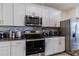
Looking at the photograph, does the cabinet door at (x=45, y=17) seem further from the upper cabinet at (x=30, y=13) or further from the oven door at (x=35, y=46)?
the oven door at (x=35, y=46)

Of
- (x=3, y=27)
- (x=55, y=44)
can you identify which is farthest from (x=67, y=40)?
(x=3, y=27)

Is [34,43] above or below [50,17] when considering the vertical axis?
below

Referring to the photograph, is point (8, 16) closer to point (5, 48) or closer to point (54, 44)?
point (5, 48)

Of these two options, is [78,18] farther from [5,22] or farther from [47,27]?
[5,22]

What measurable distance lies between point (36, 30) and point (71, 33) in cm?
68

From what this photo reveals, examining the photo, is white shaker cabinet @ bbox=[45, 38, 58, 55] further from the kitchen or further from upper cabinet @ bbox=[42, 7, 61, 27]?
upper cabinet @ bbox=[42, 7, 61, 27]

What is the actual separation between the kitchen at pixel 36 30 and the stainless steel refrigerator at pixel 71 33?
35mm

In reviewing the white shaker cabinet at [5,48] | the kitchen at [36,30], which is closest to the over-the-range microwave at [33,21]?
the kitchen at [36,30]

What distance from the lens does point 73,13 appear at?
1933mm

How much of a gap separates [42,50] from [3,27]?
1059 millimetres

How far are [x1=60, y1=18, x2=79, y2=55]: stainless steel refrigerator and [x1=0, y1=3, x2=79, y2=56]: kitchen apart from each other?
0.12 ft

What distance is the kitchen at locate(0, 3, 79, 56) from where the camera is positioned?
2.05 meters

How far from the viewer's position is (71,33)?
2.10 metres

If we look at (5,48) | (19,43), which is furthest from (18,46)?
(5,48)
